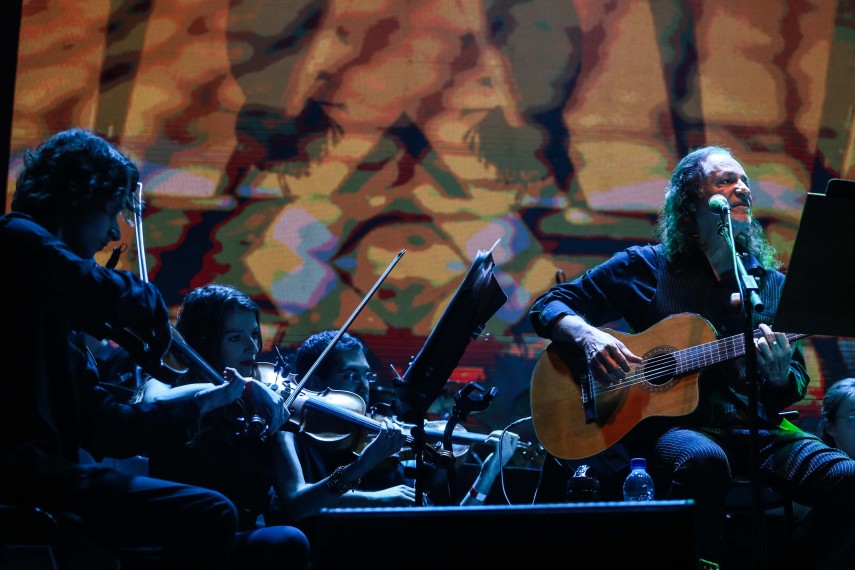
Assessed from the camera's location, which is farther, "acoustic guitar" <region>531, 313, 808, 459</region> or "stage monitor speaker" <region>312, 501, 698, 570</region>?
"acoustic guitar" <region>531, 313, 808, 459</region>

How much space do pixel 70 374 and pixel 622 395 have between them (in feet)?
5.86

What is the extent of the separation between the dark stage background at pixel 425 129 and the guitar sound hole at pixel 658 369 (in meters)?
1.46

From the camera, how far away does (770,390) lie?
9.69ft

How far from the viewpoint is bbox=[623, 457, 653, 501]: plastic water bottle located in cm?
297

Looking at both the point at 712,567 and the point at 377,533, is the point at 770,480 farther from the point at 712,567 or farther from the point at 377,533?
the point at 377,533

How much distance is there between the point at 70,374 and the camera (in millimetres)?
2344

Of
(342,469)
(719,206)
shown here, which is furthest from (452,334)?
(719,206)

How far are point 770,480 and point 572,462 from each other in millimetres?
645

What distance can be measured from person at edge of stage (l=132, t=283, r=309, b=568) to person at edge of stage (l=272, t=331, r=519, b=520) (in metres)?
0.12

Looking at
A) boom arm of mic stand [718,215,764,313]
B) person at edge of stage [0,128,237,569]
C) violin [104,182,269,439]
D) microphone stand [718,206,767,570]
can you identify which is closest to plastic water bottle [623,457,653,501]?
microphone stand [718,206,767,570]

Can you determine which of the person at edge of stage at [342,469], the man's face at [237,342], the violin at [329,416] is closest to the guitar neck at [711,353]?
the violin at [329,416]

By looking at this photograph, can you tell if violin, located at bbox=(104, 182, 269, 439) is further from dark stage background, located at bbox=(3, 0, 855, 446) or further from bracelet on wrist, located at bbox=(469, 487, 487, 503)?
dark stage background, located at bbox=(3, 0, 855, 446)

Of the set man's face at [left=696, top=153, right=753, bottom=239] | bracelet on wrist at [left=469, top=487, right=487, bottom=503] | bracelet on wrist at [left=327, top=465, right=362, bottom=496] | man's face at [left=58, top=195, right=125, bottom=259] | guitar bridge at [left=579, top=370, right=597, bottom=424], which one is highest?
man's face at [left=696, top=153, right=753, bottom=239]

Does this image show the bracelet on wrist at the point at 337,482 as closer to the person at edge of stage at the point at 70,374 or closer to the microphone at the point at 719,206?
the person at edge of stage at the point at 70,374
